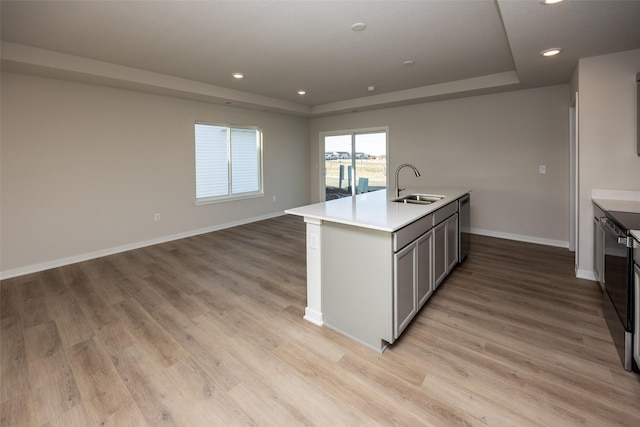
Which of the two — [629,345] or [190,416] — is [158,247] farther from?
[629,345]

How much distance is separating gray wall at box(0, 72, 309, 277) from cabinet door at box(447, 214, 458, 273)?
4.28 m

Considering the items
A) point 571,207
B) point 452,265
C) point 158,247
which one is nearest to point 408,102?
point 571,207

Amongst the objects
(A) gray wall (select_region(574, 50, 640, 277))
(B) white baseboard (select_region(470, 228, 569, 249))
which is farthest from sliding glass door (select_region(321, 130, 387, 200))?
(A) gray wall (select_region(574, 50, 640, 277))

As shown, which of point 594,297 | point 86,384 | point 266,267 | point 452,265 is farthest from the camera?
point 266,267

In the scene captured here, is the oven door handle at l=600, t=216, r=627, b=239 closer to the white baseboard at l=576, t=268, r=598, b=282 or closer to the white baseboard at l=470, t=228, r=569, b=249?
the white baseboard at l=576, t=268, r=598, b=282

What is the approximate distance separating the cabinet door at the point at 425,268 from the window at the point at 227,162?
14.2 feet

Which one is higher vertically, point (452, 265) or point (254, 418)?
point (452, 265)

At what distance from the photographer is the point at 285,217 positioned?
Answer: 6992 mm

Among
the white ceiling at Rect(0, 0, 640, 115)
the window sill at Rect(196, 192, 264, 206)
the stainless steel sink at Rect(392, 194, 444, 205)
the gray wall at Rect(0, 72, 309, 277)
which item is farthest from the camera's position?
the window sill at Rect(196, 192, 264, 206)

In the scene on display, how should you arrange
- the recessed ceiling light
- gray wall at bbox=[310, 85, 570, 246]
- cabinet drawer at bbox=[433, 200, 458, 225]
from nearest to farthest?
cabinet drawer at bbox=[433, 200, 458, 225] → the recessed ceiling light → gray wall at bbox=[310, 85, 570, 246]

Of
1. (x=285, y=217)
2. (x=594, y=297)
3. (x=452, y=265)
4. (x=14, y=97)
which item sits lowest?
(x=594, y=297)

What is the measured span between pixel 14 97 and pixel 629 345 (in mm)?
6047

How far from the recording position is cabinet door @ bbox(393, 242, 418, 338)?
81.4 inches

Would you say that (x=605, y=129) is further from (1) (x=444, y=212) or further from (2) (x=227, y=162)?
(2) (x=227, y=162)
